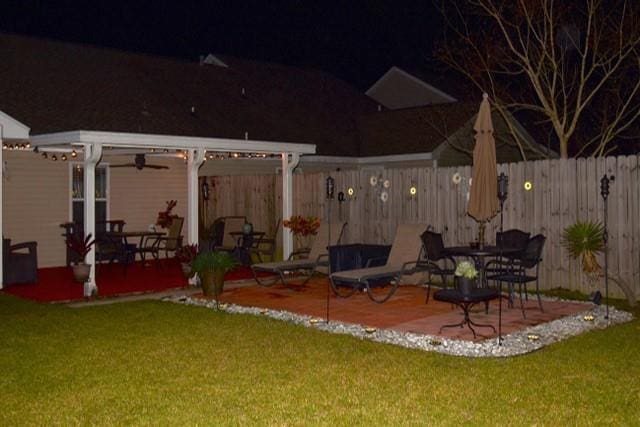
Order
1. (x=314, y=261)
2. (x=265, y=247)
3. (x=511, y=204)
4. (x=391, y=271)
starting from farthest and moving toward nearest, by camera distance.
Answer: (x=265, y=247), (x=314, y=261), (x=511, y=204), (x=391, y=271)

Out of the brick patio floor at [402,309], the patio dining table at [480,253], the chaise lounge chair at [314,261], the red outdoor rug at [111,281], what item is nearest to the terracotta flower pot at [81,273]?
the red outdoor rug at [111,281]

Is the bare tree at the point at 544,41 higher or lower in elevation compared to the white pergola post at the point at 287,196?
higher

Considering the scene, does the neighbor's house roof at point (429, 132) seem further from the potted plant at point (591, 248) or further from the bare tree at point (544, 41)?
the potted plant at point (591, 248)

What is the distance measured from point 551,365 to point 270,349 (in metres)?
2.65

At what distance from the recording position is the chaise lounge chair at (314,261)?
1124 centimetres

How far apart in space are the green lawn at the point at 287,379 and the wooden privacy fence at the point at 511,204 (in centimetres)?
256

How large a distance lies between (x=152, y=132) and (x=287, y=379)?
326 inches

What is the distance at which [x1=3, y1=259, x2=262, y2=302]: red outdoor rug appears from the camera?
10.7m

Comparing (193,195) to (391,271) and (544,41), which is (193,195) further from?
(544,41)

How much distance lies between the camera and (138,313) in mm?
9094

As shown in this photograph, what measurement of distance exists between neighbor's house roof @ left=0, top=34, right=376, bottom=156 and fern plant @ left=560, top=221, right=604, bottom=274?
270 inches

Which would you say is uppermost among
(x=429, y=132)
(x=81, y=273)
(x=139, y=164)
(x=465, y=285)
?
(x=429, y=132)

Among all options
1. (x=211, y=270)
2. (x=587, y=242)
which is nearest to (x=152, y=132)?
(x=211, y=270)

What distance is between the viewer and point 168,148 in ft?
37.4
